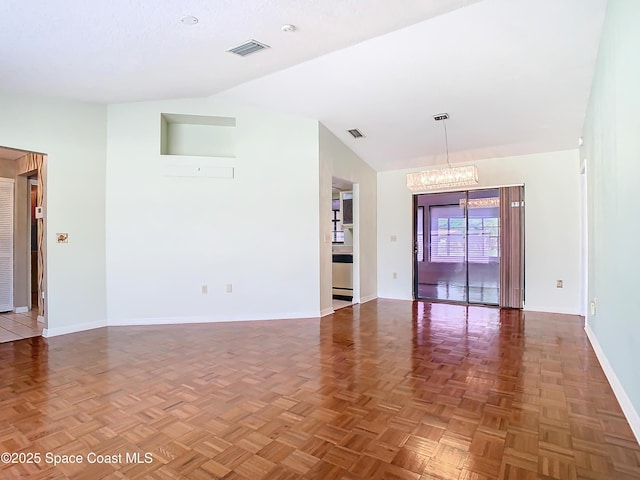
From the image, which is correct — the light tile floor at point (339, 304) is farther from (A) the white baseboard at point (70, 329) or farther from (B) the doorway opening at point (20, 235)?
(B) the doorway opening at point (20, 235)

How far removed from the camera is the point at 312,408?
244 centimetres

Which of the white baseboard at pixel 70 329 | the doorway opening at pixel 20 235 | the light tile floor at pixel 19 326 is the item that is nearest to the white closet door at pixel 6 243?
the doorway opening at pixel 20 235

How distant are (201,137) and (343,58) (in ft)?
8.06

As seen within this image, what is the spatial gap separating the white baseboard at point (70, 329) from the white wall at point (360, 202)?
10.1 feet

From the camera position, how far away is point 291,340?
4105 millimetres

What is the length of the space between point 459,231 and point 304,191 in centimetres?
336

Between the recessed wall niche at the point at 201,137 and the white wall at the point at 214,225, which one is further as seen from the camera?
the recessed wall niche at the point at 201,137

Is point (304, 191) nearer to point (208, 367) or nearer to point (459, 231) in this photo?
point (208, 367)

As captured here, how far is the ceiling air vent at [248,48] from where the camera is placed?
3.41 m

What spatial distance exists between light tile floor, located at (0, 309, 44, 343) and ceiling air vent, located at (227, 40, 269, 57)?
13.0 ft

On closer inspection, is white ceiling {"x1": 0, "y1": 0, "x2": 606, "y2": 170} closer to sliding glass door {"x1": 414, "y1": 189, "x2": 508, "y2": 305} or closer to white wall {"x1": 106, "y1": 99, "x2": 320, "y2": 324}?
white wall {"x1": 106, "y1": 99, "x2": 320, "y2": 324}

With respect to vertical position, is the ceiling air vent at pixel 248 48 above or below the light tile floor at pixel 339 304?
above

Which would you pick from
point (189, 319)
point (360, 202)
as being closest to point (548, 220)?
point (360, 202)

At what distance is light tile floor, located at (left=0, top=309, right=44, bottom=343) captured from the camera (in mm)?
4352
